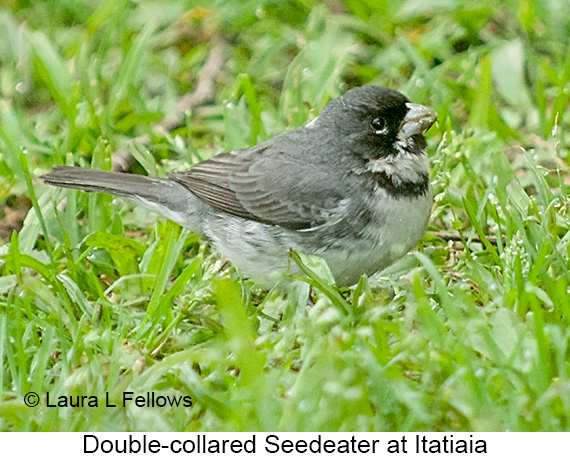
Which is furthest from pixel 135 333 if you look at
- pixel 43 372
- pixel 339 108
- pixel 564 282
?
pixel 564 282

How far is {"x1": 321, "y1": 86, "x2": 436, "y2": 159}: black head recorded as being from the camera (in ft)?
14.7

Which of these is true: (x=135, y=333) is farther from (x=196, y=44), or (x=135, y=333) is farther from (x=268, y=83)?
(x=196, y=44)

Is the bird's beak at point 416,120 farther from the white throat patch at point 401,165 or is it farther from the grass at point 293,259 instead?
the grass at point 293,259

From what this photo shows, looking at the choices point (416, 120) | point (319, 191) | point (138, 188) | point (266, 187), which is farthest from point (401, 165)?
point (138, 188)

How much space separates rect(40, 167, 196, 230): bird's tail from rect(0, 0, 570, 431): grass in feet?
0.44

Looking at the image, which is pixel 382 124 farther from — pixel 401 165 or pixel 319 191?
pixel 319 191

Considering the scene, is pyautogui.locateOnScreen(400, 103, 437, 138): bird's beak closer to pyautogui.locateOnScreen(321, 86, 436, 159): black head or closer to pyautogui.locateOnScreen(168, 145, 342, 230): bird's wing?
pyautogui.locateOnScreen(321, 86, 436, 159): black head

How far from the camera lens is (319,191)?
14.6ft

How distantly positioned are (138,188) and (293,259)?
46.4 inches

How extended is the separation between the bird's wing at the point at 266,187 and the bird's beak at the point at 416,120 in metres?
0.42

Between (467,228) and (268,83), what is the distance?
215 cm

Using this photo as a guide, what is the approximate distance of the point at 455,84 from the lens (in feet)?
19.4

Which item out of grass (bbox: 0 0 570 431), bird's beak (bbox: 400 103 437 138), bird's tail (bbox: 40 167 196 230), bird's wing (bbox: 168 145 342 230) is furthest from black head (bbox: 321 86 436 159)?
bird's tail (bbox: 40 167 196 230)

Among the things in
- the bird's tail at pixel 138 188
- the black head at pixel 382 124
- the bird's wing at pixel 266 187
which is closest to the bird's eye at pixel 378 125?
the black head at pixel 382 124
